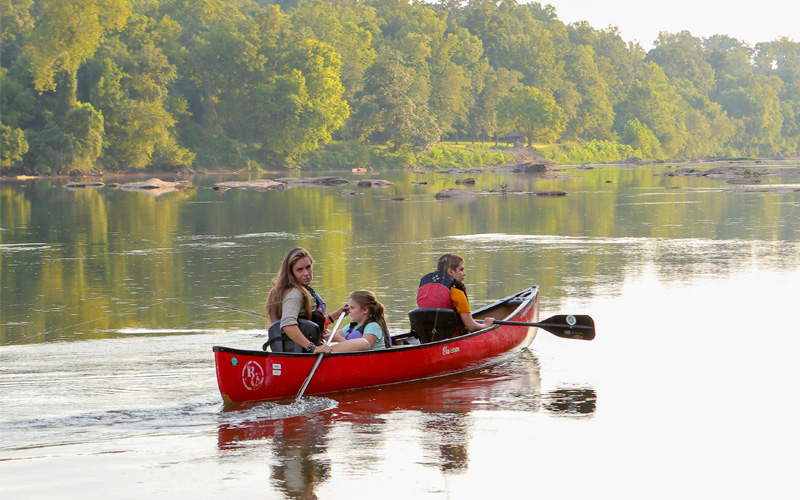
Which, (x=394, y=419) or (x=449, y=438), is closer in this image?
(x=449, y=438)

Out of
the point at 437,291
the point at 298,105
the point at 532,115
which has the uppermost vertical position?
the point at 532,115

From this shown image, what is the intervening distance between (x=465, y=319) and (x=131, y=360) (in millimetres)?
3995

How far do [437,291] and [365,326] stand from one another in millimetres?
1197

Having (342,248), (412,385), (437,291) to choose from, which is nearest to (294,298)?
(412,385)

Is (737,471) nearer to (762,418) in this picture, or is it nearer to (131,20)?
(762,418)

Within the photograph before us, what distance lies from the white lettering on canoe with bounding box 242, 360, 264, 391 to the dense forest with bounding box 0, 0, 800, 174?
209 ft

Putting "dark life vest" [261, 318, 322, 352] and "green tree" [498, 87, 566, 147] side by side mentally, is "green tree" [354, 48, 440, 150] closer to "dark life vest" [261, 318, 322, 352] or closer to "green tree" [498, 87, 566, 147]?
"green tree" [498, 87, 566, 147]

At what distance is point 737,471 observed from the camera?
296 inches

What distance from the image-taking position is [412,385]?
10.4 m

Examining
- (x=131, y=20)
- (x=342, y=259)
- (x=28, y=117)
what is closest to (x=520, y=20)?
(x=131, y=20)

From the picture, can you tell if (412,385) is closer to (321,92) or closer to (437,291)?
(437,291)

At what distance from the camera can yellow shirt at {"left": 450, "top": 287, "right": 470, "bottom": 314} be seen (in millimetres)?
10938

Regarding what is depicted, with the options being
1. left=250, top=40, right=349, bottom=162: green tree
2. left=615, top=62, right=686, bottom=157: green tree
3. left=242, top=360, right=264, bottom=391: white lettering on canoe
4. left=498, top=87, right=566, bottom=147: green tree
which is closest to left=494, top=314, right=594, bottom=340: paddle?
left=242, top=360, right=264, bottom=391: white lettering on canoe

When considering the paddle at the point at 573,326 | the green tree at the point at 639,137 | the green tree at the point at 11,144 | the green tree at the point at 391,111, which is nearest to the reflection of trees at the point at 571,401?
the paddle at the point at 573,326
